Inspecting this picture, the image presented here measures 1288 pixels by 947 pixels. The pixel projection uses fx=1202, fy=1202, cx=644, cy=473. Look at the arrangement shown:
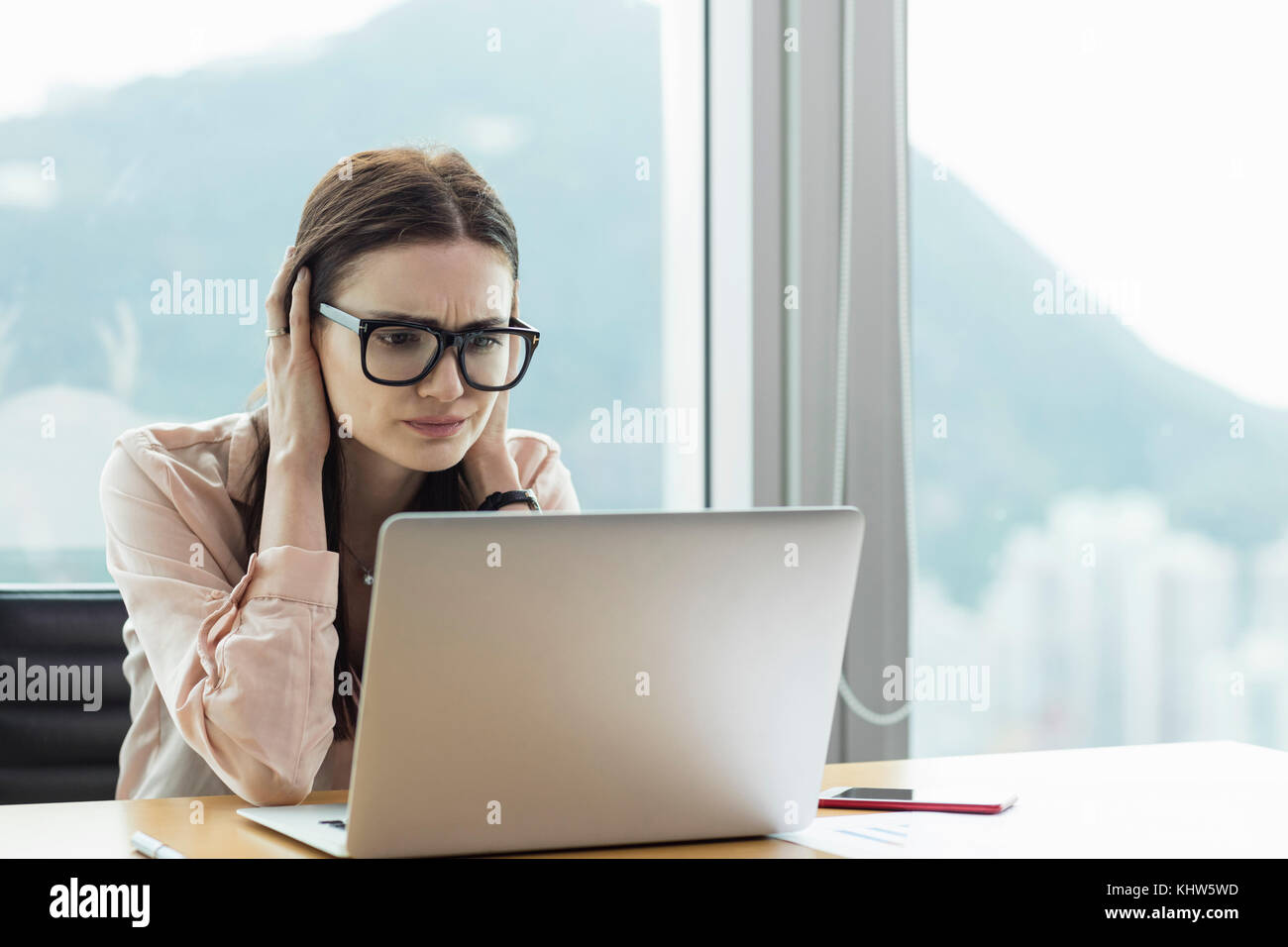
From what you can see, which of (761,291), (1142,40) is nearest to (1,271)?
(761,291)

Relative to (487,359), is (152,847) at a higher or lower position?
lower

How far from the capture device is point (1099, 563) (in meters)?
2.31

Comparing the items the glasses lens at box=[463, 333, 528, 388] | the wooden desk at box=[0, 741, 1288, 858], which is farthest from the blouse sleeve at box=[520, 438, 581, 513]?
the wooden desk at box=[0, 741, 1288, 858]

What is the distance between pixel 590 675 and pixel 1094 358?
1733 mm

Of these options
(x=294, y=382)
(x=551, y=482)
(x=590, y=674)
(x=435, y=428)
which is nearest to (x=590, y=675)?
(x=590, y=674)

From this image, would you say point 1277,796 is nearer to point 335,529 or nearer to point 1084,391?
point 335,529

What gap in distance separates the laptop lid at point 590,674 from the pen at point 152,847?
153mm

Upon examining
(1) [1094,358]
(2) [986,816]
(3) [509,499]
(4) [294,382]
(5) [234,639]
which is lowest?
(2) [986,816]

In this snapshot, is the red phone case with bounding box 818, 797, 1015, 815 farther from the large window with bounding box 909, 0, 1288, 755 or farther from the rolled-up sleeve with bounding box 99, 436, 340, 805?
the large window with bounding box 909, 0, 1288, 755

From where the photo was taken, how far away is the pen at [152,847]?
893 millimetres

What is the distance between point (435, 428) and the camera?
57.7 inches

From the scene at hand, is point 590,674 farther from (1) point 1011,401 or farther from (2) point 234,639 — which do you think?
(1) point 1011,401

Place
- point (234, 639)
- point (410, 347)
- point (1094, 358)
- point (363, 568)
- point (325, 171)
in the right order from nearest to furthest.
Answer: point (234, 639) → point (410, 347) → point (363, 568) → point (325, 171) → point (1094, 358)

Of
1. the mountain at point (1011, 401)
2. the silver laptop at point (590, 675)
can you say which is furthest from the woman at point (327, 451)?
the mountain at point (1011, 401)
